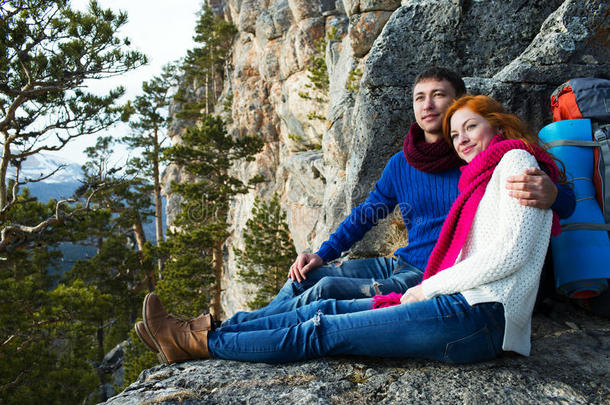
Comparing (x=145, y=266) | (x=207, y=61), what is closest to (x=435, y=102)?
(x=145, y=266)

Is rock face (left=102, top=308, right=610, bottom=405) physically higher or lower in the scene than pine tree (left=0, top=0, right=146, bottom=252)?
lower

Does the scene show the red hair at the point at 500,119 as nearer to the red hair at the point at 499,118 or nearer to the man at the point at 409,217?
the red hair at the point at 499,118

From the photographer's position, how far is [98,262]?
62.4 ft

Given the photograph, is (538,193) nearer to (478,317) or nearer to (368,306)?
(478,317)

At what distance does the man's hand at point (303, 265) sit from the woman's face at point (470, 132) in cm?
125

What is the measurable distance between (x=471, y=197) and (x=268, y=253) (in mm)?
12939

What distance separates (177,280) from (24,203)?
652 cm

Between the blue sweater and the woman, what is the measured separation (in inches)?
19.7

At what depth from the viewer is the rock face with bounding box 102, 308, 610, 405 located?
5.27ft

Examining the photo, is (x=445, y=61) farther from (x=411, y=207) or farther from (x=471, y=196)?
(x=471, y=196)

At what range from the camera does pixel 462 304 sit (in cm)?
167

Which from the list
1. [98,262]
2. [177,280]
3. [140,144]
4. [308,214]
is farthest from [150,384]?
[140,144]

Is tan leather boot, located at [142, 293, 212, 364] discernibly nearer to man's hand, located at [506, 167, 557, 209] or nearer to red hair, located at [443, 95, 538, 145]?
man's hand, located at [506, 167, 557, 209]

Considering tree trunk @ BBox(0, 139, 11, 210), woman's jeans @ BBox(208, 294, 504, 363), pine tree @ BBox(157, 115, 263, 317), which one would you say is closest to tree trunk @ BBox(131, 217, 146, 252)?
pine tree @ BBox(157, 115, 263, 317)
